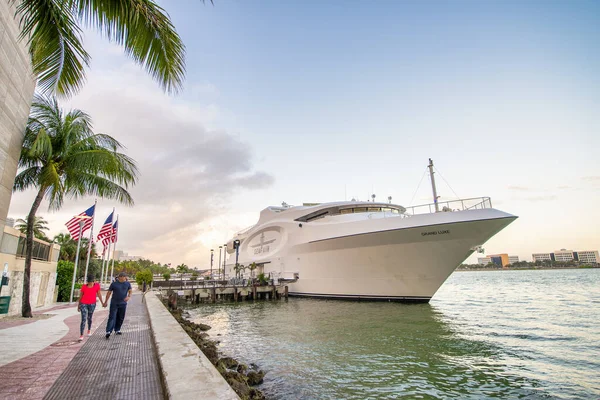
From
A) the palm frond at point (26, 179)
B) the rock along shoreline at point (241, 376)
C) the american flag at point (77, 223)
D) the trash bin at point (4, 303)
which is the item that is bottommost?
the rock along shoreline at point (241, 376)

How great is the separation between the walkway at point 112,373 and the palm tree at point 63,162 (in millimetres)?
5462

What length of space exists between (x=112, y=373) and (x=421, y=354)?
7.55m

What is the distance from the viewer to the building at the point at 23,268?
10477 millimetres

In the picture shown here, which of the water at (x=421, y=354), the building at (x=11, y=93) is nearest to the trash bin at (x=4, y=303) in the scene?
the building at (x=11, y=93)

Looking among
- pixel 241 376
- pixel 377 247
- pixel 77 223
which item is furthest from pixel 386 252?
pixel 77 223

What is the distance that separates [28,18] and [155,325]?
6.16 meters

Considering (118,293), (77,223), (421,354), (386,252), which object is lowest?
(421,354)

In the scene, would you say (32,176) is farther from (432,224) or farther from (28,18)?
(432,224)

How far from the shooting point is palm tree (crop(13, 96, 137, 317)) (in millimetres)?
9758

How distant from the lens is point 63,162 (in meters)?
10.3

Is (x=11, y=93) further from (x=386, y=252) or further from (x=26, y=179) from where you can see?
(x=386, y=252)

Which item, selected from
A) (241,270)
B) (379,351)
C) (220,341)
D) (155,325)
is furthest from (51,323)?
(241,270)

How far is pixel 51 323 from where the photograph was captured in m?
8.83

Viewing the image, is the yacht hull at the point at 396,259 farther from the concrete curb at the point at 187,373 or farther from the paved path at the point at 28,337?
the paved path at the point at 28,337
